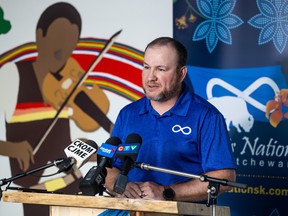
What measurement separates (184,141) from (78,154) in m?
0.65

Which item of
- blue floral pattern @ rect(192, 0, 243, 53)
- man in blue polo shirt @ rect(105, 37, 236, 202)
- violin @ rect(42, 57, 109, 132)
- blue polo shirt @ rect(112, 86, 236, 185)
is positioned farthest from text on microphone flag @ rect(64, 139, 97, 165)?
violin @ rect(42, 57, 109, 132)

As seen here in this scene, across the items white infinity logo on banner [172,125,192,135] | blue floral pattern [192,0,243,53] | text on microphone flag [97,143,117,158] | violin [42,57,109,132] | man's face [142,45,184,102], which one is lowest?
violin [42,57,109,132]


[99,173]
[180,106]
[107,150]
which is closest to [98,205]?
[99,173]

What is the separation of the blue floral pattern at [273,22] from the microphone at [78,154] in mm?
1762

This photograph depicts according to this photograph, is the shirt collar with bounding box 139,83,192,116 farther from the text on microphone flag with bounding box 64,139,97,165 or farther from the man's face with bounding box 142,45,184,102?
the text on microphone flag with bounding box 64,139,97,165

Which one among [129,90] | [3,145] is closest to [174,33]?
[129,90]

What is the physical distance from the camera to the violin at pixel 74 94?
4645 mm

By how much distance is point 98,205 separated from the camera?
2371mm

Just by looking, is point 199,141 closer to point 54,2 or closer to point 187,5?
point 187,5

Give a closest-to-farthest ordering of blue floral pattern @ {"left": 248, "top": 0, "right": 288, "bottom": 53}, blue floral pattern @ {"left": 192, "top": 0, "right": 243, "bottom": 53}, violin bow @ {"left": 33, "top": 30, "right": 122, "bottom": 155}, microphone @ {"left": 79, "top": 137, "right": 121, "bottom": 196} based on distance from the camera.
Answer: microphone @ {"left": 79, "top": 137, "right": 121, "bottom": 196} < blue floral pattern @ {"left": 248, "top": 0, "right": 288, "bottom": 53} < blue floral pattern @ {"left": 192, "top": 0, "right": 243, "bottom": 53} < violin bow @ {"left": 33, "top": 30, "right": 122, "bottom": 155}

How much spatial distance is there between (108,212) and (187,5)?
7.21ft

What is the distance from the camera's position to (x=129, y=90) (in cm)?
455

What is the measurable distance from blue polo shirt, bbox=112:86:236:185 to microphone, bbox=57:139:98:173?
542mm

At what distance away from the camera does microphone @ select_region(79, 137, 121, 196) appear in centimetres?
239
